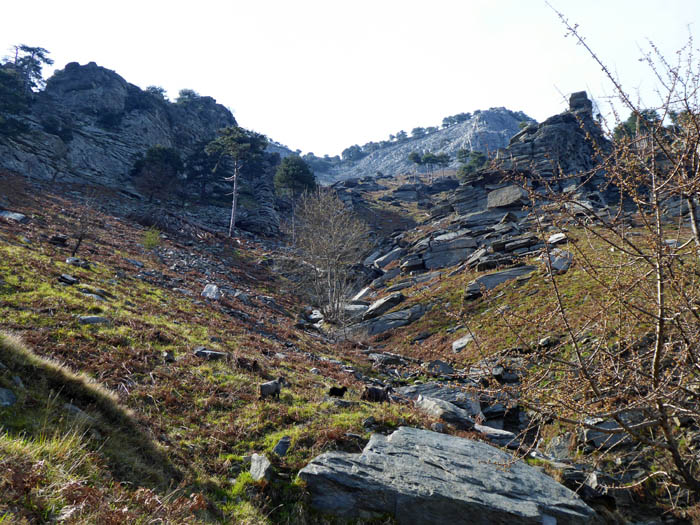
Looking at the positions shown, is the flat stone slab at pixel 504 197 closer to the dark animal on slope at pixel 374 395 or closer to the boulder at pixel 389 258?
the boulder at pixel 389 258

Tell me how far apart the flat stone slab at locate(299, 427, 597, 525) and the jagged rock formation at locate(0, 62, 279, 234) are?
152 ft

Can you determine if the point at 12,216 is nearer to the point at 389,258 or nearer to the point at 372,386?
the point at 372,386

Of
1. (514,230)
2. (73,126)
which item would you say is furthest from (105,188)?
(514,230)

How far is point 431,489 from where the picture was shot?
5598mm

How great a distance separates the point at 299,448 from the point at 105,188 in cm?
5009

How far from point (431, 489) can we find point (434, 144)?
15812 cm

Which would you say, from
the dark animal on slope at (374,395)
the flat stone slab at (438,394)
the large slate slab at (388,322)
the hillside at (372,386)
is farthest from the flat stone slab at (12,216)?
the flat stone slab at (438,394)

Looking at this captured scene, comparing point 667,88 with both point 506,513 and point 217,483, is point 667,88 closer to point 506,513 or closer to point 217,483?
point 506,513

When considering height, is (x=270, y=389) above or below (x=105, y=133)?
below

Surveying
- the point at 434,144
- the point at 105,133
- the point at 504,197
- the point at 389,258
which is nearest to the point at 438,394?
the point at 389,258

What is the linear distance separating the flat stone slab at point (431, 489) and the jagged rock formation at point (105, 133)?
4629 cm

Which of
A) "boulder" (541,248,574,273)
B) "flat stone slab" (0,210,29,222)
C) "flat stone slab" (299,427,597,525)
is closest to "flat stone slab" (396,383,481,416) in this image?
"flat stone slab" (299,427,597,525)

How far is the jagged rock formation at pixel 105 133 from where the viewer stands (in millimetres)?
44750

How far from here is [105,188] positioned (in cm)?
4503
